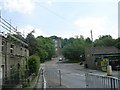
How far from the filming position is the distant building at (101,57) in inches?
2124

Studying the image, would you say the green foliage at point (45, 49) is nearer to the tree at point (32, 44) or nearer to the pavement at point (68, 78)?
the tree at point (32, 44)

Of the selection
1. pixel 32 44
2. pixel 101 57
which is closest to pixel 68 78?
pixel 101 57

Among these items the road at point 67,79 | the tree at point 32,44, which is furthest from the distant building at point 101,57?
the tree at point 32,44

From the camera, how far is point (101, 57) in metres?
57.2

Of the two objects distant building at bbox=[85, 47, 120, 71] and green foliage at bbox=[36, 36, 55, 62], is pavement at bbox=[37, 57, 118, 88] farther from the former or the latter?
green foliage at bbox=[36, 36, 55, 62]

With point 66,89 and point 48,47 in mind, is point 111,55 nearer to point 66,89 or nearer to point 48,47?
point 66,89

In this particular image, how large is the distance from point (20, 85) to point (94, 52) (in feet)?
126

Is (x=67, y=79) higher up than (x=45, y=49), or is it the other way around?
(x=45, y=49)

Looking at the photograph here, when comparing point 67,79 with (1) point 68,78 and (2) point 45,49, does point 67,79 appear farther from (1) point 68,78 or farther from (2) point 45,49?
(2) point 45,49

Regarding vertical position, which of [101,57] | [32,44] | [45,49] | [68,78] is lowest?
[68,78]

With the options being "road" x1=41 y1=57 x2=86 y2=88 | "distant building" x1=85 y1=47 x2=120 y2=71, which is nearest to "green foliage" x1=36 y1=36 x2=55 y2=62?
"distant building" x1=85 y1=47 x2=120 y2=71

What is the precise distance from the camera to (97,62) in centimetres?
5619

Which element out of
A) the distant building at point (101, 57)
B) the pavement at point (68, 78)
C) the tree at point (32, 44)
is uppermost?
the tree at point (32, 44)

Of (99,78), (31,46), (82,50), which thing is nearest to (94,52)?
(31,46)
